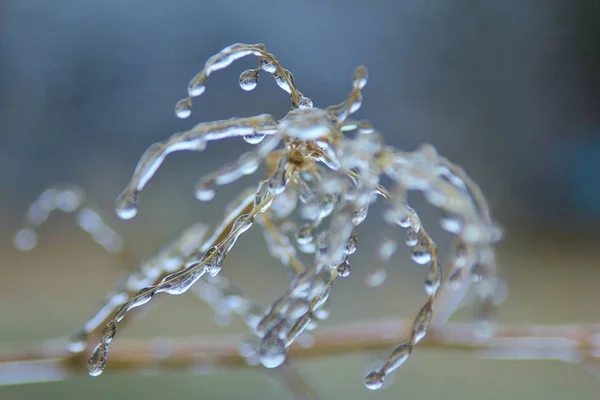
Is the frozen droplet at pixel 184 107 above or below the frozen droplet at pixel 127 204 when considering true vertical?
above

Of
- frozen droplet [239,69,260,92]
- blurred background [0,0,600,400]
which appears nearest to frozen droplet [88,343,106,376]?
frozen droplet [239,69,260,92]

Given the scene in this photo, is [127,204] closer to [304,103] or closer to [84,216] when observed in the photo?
[304,103]

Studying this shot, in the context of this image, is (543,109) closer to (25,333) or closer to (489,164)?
(489,164)

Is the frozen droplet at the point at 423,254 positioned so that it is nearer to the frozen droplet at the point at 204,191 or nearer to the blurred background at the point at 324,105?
the frozen droplet at the point at 204,191

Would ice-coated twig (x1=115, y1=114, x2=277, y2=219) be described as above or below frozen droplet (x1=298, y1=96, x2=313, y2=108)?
below

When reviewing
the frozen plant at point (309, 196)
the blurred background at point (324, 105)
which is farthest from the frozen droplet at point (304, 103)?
the blurred background at point (324, 105)

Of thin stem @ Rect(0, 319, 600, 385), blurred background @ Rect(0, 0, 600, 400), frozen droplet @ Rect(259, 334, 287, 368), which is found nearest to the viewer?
frozen droplet @ Rect(259, 334, 287, 368)

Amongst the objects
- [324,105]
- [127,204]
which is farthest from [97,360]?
[324,105]

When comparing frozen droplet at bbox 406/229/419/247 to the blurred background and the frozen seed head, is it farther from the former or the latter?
the blurred background
